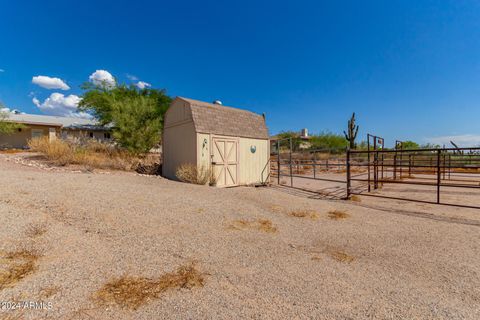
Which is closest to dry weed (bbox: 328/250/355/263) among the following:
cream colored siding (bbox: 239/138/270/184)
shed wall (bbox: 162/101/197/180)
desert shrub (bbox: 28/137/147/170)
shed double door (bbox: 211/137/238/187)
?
shed double door (bbox: 211/137/238/187)

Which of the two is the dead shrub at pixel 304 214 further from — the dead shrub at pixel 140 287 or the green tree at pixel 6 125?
the green tree at pixel 6 125

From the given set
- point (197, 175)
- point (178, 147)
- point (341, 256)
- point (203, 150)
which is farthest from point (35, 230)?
point (178, 147)

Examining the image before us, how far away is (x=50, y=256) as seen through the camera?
274 cm

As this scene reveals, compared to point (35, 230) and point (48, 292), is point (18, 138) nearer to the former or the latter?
point (35, 230)

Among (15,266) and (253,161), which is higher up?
(253,161)

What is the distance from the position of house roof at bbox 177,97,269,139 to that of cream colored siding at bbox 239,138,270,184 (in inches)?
14.1

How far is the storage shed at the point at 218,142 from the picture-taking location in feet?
29.1

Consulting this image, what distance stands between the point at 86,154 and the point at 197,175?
5982 mm


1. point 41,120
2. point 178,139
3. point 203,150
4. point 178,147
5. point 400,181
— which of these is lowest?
→ point 400,181

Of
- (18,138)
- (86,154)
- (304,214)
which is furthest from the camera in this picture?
(18,138)

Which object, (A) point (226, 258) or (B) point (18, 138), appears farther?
(B) point (18, 138)

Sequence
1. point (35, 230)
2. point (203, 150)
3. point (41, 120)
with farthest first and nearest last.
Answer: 1. point (41, 120)
2. point (203, 150)
3. point (35, 230)

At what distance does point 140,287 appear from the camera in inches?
89.0

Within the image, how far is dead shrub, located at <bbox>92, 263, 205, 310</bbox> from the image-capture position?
2047 mm
